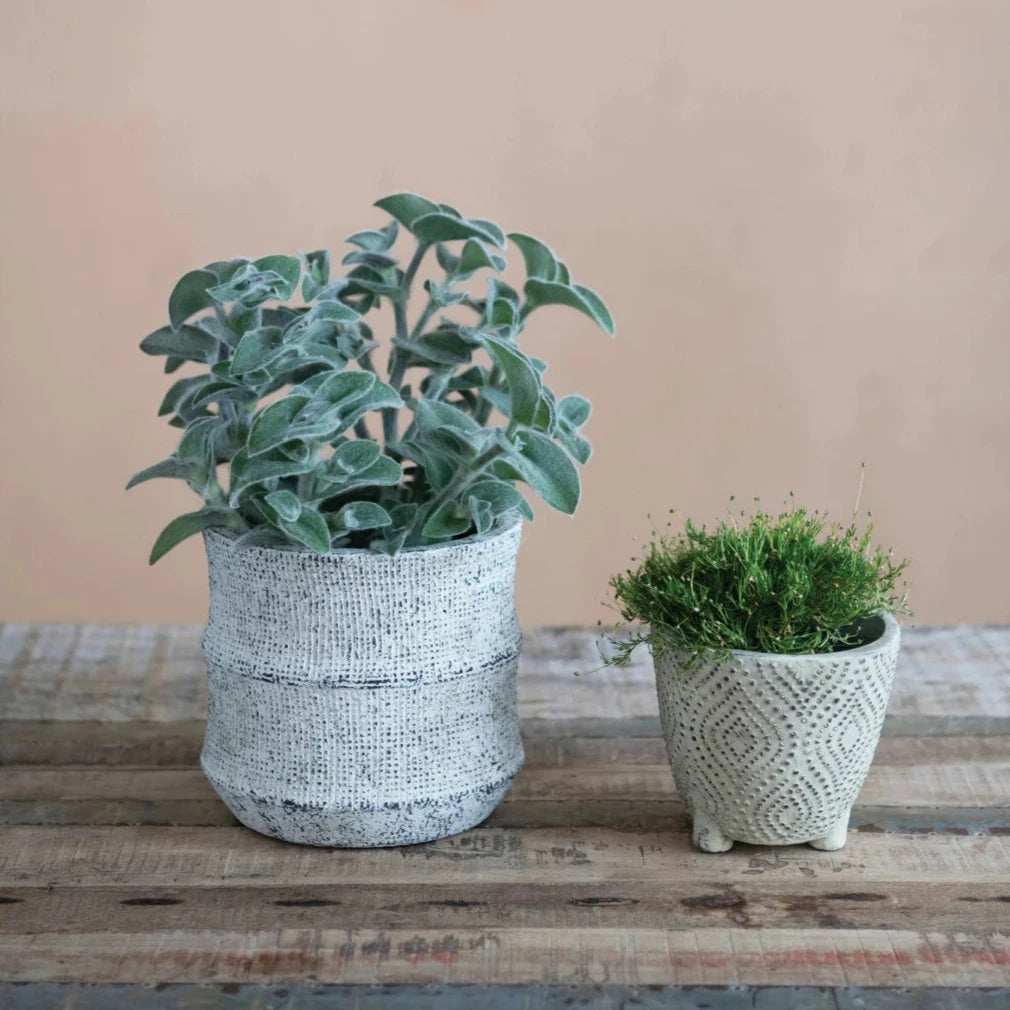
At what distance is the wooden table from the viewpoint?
0.72m

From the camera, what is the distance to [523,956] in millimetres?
743

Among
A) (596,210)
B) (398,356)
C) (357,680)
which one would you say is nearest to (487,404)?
(398,356)

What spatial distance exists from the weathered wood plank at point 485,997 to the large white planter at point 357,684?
0.51 feet

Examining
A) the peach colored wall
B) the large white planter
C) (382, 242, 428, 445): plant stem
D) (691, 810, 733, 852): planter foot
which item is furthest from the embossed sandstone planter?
the peach colored wall

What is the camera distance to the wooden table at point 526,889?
72cm

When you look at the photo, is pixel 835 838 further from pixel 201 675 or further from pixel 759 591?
pixel 201 675

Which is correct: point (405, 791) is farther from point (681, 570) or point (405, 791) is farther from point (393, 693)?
point (681, 570)

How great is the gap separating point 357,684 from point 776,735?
242 millimetres

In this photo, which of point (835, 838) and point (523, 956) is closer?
point (523, 956)

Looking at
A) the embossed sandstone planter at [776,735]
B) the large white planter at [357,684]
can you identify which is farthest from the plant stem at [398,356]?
the embossed sandstone planter at [776,735]

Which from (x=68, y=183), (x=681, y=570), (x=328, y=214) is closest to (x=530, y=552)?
(x=328, y=214)

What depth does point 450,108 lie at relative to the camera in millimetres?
1701

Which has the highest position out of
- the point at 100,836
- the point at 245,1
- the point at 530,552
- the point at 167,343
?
the point at 245,1

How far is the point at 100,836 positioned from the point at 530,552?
41.6 inches
